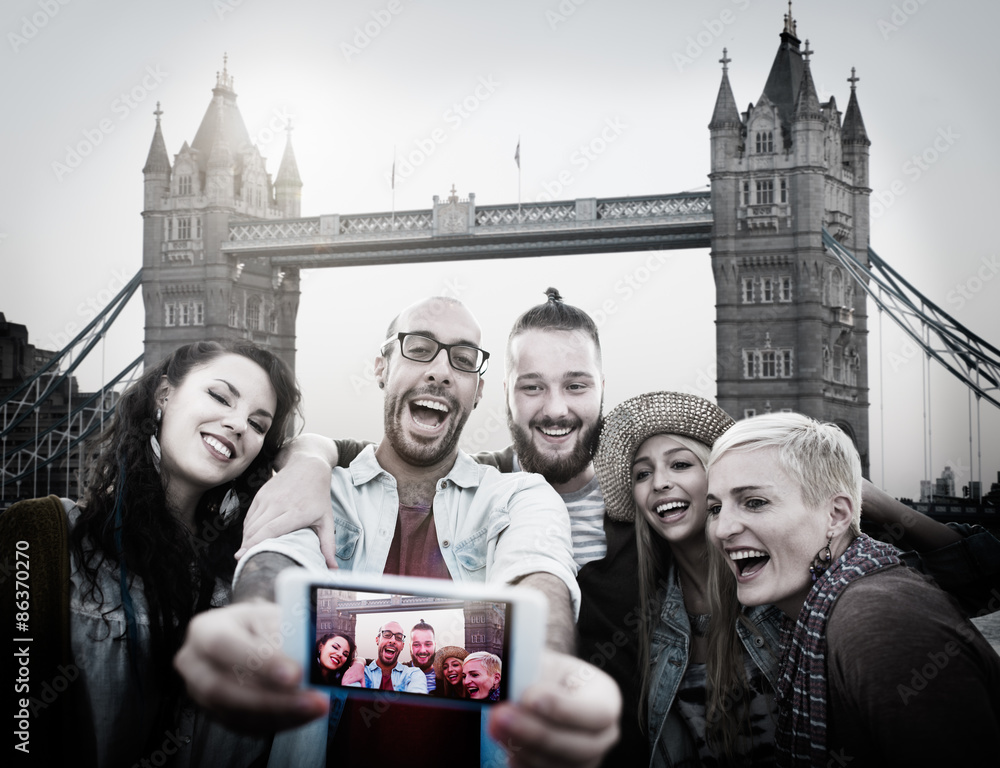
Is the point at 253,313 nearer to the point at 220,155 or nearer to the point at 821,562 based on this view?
the point at 220,155

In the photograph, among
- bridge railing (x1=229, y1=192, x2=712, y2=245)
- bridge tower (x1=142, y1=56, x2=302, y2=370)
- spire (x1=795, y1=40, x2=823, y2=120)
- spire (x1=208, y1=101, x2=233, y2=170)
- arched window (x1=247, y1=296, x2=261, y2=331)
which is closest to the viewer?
bridge railing (x1=229, y1=192, x2=712, y2=245)

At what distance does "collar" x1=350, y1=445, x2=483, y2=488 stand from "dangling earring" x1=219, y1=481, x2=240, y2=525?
0.34 m

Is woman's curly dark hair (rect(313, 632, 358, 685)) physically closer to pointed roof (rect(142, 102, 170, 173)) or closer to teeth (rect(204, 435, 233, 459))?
teeth (rect(204, 435, 233, 459))

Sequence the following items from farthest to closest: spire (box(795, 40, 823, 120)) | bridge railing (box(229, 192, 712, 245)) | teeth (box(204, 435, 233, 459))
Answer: spire (box(795, 40, 823, 120)) → bridge railing (box(229, 192, 712, 245)) → teeth (box(204, 435, 233, 459))

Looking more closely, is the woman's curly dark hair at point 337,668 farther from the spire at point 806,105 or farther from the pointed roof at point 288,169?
the pointed roof at point 288,169

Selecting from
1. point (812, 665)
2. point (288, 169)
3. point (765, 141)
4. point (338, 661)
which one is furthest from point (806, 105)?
point (338, 661)

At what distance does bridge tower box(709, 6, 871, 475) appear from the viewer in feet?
84.7

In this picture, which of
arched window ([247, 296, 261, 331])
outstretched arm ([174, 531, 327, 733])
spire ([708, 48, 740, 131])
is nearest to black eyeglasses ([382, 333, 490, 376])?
outstretched arm ([174, 531, 327, 733])

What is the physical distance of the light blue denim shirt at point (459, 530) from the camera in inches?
74.0

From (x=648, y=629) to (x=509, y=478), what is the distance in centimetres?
55

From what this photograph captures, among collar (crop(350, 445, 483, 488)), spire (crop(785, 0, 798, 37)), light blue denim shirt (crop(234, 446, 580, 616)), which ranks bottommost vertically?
light blue denim shirt (crop(234, 446, 580, 616))

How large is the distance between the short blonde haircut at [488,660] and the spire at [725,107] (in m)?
27.9

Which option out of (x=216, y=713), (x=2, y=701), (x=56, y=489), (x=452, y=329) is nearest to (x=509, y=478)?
(x=452, y=329)

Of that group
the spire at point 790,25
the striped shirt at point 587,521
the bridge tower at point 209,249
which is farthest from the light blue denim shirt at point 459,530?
the spire at point 790,25
